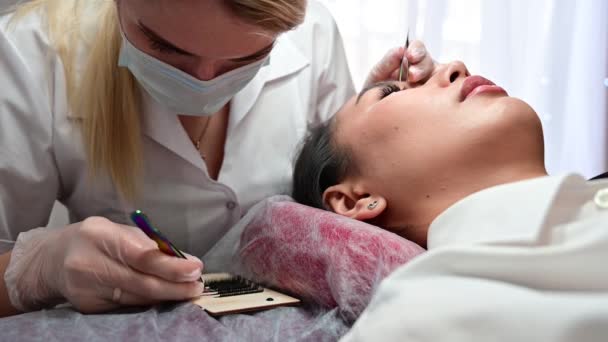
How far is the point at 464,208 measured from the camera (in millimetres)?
1092

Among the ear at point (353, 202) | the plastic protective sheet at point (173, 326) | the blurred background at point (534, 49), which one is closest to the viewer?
the plastic protective sheet at point (173, 326)

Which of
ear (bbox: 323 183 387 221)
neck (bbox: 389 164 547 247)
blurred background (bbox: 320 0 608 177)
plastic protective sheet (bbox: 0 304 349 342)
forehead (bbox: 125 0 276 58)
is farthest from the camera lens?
blurred background (bbox: 320 0 608 177)

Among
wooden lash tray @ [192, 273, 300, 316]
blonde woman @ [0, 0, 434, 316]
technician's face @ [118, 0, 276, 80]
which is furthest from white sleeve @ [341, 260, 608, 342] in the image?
technician's face @ [118, 0, 276, 80]

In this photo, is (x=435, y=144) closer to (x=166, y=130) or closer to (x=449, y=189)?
(x=449, y=189)

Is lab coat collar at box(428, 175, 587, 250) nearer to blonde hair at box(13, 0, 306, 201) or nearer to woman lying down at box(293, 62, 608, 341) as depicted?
woman lying down at box(293, 62, 608, 341)

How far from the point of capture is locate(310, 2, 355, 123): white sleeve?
76.4 inches

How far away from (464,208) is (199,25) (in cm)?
56

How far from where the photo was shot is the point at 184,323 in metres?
1.16

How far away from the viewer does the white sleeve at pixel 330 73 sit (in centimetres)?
194

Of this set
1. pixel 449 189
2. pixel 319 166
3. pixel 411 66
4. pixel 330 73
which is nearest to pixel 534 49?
pixel 330 73

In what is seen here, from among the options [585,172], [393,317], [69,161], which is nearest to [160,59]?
[69,161]

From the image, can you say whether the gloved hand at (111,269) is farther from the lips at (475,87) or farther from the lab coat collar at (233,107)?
the lips at (475,87)

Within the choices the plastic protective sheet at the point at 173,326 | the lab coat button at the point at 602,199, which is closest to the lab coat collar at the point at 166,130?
the plastic protective sheet at the point at 173,326

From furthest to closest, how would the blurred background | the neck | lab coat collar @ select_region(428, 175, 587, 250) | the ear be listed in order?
1. the blurred background
2. the ear
3. the neck
4. lab coat collar @ select_region(428, 175, 587, 250)
